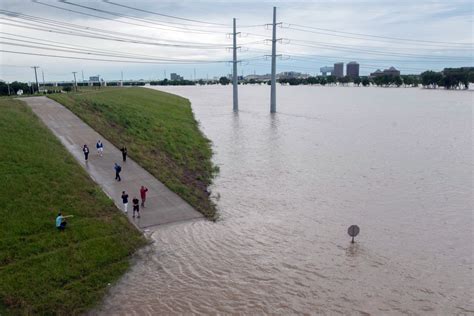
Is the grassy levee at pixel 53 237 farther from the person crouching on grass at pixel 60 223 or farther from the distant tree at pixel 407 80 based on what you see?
the distant tree at pixel 407 80

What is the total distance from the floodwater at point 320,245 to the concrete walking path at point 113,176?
3.88 feet

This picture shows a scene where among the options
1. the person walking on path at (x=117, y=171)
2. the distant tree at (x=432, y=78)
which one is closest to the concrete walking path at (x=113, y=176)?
the person walking on path at (x=117, y=171)

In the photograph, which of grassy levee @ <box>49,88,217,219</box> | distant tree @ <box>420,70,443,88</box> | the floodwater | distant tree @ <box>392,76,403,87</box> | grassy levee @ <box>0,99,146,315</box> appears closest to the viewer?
grassy levee @ <box>0,99,146,315</box>

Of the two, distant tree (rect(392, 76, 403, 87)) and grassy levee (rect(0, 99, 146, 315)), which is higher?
distant tree (rect(392, 76, 403, 87))

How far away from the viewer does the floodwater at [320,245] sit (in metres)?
14.2

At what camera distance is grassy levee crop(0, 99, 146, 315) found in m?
13.2

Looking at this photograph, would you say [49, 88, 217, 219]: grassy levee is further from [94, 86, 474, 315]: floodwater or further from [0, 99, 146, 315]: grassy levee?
[0, 99, 146, 315]: grassy levee

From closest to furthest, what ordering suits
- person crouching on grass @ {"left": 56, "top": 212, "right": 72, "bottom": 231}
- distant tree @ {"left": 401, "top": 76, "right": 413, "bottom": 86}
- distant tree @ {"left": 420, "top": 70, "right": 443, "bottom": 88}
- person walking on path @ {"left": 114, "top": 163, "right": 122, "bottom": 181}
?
1. person crouching on grass @ {"left": 56, "top": 212, "right": 72, "bottom": 231}
2. person walking on path @ {"left": 114, "top": 163, "right": 122, "bottom": 181}
3. distant tree @ {"left": 420, "top": 70, "right": 443, "bottom": 88}
4. distant tree @ {"left": 401, "top": 76, "right": 413, "bottom": 86}

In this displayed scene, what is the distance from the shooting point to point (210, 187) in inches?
1063

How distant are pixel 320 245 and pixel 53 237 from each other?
11.5 m

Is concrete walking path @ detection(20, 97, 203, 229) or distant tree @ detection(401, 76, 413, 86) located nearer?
concrete walking path @ detection(20, 97, 203, 229)

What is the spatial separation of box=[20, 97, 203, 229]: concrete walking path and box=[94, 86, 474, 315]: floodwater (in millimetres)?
1182

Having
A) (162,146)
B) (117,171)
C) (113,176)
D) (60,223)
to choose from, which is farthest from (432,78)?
(60,223)

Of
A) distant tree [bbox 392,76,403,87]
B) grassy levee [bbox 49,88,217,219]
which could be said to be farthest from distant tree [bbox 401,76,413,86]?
grassy levee [bbox 49,88,217,219]
